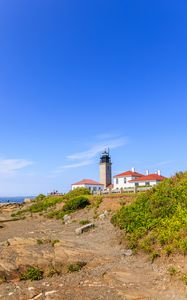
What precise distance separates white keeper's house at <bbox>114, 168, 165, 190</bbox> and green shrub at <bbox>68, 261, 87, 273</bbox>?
57666mm

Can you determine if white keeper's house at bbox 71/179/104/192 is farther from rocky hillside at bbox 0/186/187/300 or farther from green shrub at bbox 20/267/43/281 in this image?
green shrub at bbox 20/267/43/281

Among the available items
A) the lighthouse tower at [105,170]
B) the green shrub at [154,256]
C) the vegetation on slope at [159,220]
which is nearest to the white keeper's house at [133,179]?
the lighthouse tower at [105,170]

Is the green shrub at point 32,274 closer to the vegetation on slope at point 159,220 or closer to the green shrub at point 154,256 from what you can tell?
the green shrub at point 154,256

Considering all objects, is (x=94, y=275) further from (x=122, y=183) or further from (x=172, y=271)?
(x=122, y=183)

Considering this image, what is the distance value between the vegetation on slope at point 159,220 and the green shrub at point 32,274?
565cm

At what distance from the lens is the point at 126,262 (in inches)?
590

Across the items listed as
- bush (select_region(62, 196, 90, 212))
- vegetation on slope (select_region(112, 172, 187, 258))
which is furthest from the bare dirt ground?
bush (select_region(62, 196, 90, 212))

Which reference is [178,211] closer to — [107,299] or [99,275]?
[99,275]

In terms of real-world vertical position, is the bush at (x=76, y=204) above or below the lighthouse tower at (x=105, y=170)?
below

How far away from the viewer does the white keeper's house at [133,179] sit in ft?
234

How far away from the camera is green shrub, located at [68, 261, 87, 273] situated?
13.9 meters

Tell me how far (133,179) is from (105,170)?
13.6 meters

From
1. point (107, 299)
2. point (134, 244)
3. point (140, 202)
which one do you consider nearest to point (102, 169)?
point (140, 202)

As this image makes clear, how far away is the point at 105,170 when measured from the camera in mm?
87625
